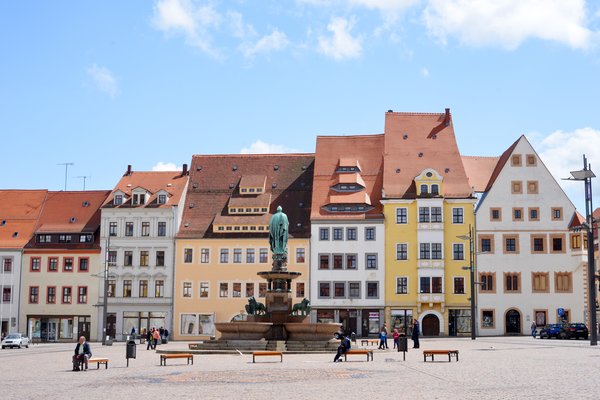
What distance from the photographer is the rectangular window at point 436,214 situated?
72.8 m

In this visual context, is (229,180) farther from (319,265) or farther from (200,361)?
(200,361)

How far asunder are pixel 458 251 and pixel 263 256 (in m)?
15.3

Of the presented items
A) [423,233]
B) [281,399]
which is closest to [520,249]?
[423,233]

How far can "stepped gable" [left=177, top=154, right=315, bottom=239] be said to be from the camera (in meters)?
74.6

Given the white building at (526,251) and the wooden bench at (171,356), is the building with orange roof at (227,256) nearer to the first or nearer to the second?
the white building at (526,251)

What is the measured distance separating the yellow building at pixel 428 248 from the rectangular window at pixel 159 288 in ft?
58.1

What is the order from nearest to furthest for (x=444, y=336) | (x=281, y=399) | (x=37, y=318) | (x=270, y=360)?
(x=281, y=399)
(x=270, y=360)
(x=444, y=336)
(x=37, y=318)

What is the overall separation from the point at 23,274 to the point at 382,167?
3042 centimetres

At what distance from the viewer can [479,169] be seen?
7794 cm

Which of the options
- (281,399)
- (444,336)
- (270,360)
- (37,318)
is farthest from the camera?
(37,318)

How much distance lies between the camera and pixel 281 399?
19438 millimetres

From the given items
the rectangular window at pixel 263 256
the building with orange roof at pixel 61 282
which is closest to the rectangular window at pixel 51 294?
the building with orange roof at pixel 61 282

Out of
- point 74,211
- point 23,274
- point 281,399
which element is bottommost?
point 281,399

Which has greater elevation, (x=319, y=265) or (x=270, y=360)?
(x=319, y=265)
